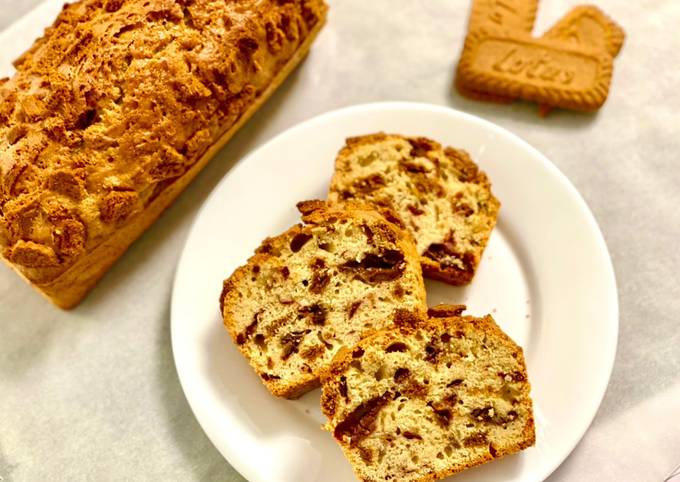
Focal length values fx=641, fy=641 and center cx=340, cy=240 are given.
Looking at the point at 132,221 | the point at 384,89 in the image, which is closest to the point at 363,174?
the point at 384,89

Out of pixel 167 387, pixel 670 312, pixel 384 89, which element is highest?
pixel 384 89

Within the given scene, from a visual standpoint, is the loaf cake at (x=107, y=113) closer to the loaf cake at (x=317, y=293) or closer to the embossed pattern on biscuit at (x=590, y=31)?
the loaf cake at (x=317, y=293)

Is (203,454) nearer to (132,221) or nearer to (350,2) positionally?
(132,221)

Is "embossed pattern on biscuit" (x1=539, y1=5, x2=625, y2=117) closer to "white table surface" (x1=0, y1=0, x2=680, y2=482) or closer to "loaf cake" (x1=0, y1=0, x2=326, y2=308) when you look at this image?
"white table surface" (x1=0, y1=0, x2=680, y2=482)

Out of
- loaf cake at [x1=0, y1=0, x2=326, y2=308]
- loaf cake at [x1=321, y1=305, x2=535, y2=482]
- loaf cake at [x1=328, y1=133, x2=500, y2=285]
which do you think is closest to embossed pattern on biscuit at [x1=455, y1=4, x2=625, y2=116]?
loaf cake at [x1=328, y1=133, x2=500, y2=285]

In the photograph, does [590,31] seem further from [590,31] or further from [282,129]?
[282,129]

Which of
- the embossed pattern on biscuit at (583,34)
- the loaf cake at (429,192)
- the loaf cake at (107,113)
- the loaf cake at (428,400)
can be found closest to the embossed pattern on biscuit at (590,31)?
the embossed pattern on biscuit at (583,34)

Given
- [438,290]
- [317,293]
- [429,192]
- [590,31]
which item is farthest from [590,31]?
[317,293]
